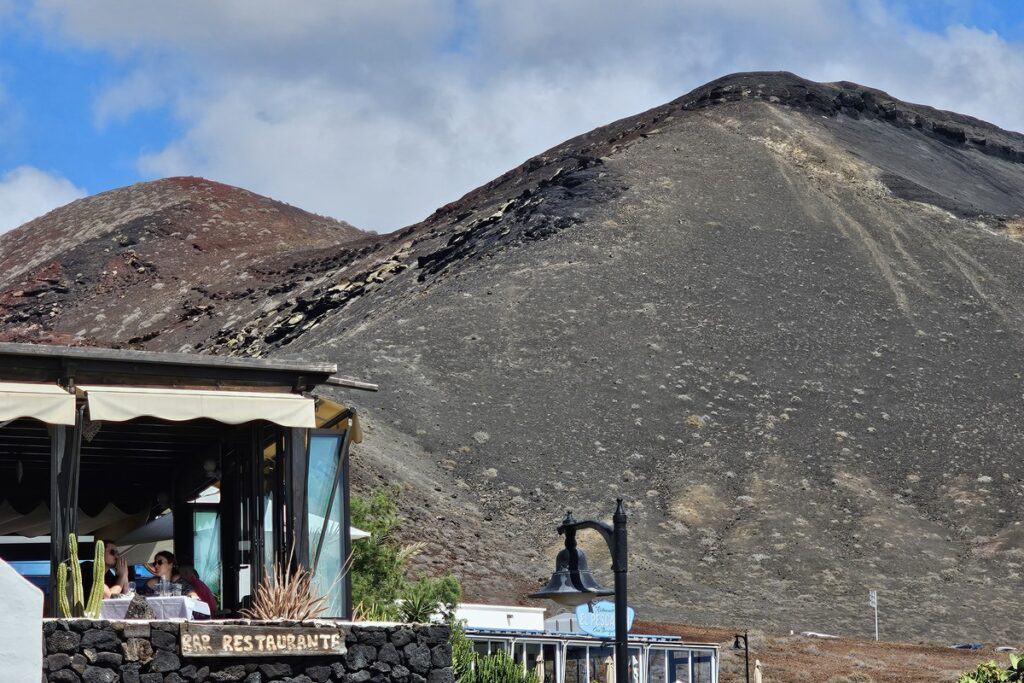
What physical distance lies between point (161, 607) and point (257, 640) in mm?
1031

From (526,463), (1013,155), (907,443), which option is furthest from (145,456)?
(1013,155)

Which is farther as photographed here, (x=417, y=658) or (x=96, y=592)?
(x=417, y=658)

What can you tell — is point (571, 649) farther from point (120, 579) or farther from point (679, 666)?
point (120, 579)

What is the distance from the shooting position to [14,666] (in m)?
10.1

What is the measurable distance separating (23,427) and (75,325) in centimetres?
7859

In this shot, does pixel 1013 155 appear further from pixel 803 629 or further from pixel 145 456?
pixel 145 456

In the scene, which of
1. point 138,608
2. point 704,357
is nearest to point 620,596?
point 138,608

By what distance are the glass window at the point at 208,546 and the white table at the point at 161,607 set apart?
2.71 meters

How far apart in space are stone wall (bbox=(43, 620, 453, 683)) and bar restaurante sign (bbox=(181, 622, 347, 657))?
0.20 ft

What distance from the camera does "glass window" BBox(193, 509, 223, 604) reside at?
1603 centimetres

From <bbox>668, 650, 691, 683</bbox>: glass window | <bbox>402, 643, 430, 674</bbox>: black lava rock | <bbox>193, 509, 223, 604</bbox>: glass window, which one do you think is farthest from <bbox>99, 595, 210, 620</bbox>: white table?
<bbox>668, 650, 691, 683</bbox>: glass window

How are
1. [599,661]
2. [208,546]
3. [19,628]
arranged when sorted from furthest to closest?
[599,661] < [208,546] < [19,628]

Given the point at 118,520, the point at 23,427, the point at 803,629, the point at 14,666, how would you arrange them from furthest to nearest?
the point at 803,629 < the point at 118,520 < the point at 23,427 < the point at 14,666

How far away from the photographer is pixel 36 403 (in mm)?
12438
